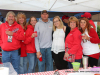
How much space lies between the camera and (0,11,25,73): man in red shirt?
184 centimetres

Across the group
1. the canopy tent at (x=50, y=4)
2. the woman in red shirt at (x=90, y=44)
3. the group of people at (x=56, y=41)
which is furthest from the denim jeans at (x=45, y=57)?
the canopy tent at (x=50, y=4)

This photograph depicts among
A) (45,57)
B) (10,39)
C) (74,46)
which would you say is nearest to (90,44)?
(74,46)

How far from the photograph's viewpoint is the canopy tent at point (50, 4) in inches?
133

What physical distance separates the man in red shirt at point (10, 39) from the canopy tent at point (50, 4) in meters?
1.66

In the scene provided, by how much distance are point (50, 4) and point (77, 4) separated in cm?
93

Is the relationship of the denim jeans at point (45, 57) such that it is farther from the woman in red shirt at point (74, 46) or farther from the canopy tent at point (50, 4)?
the canopy tent at point (50, 4)

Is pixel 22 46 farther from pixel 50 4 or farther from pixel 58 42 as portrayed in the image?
pixel 50 4

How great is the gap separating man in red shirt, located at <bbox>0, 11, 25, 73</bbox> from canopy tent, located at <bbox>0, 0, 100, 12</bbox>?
1.66m

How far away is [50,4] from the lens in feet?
11.7

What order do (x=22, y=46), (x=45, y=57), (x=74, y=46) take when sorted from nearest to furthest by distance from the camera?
1. (x=74, y=46)
2. (x=45, y=57)
3. (x=22, y=46)

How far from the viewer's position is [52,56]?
2021 mm

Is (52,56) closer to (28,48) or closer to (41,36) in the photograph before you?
(41,36)

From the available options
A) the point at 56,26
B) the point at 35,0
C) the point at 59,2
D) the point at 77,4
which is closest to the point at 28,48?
the point at 56,26

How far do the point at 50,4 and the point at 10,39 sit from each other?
7.15ft
